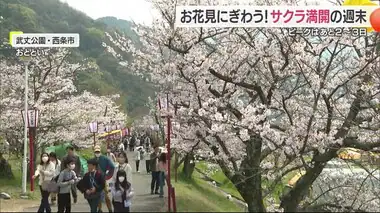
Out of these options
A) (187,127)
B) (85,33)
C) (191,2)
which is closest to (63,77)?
(187,127)

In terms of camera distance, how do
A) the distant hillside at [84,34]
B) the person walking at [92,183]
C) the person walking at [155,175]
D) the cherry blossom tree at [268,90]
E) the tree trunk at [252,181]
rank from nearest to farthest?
the person walking at [92,183], the cherry blossom tree at [268,90], the tree trunk at [252,181], the person walking at [155,175], the distant hillside at [84,34]

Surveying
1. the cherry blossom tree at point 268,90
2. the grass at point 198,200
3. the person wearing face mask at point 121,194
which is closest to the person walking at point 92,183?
the person wearing face mask at point 121,194

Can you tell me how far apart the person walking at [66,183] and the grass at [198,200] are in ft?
10.3

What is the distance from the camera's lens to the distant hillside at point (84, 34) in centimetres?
5425

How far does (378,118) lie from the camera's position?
32.0 ft

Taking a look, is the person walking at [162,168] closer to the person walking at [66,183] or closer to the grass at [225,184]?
the person walking at [66,183]

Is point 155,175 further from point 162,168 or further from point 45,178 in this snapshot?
point 45,178

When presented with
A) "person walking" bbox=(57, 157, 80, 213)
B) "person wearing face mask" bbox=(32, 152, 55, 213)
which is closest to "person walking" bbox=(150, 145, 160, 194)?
"person wearing face mask" bbox=(32, 152, 55, 213)

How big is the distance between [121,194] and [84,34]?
75.3 meters

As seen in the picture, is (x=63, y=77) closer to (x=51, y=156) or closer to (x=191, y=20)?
(x=51, y=156)

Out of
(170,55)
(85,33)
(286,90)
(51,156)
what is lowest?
(51,156)

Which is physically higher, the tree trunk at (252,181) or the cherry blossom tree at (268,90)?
the cherry blossom tree at (268,90)

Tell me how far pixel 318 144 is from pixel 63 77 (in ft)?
54.2

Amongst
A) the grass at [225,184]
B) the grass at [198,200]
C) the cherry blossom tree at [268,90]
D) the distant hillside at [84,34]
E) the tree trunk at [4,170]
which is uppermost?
the distant hillside at [84,34]
